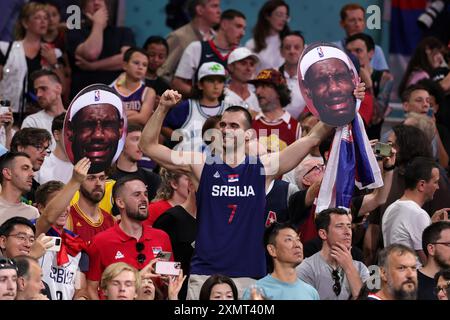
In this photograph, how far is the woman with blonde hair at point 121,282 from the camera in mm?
10859

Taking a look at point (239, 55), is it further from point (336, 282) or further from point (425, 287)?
point (425, 287)

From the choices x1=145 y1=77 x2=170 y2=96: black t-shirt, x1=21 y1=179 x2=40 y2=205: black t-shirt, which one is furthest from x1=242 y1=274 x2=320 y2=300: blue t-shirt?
x1=145 y1=77 x2=170 y2=96: black t-shirt

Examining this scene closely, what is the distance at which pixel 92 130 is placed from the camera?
39.3ft

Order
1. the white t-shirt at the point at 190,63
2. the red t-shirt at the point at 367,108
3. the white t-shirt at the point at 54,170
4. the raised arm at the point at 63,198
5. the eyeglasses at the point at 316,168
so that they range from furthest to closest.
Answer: the white t-shirt at the point at 190,63 < the red t-shirt at the point at 367,108 < the white t-shirt at the point at 54,170 < the eyeglasses at the point at 316,168 < the raised arm at the point at 63,198

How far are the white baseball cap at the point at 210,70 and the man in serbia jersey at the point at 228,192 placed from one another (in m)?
2.72

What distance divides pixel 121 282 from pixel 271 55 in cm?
590

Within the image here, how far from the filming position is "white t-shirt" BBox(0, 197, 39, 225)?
11836mm

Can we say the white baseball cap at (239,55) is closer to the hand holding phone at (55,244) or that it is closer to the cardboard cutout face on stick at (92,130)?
the cardboard cutout face on stick at (92,130)

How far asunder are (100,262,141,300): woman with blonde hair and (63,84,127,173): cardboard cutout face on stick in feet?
3.73

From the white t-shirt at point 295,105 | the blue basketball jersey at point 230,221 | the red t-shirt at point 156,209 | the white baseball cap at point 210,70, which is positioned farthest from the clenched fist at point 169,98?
the white t-shirt at point 295,105

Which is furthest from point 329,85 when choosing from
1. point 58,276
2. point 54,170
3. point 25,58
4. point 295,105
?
point 25,58

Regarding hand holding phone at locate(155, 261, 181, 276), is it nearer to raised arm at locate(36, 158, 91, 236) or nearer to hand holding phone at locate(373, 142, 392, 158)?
raised arm at locate(36, 158, 91, 236)

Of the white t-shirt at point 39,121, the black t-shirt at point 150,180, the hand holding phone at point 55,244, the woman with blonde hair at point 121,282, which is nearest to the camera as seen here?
the woman with blonde hair at point 121,282
